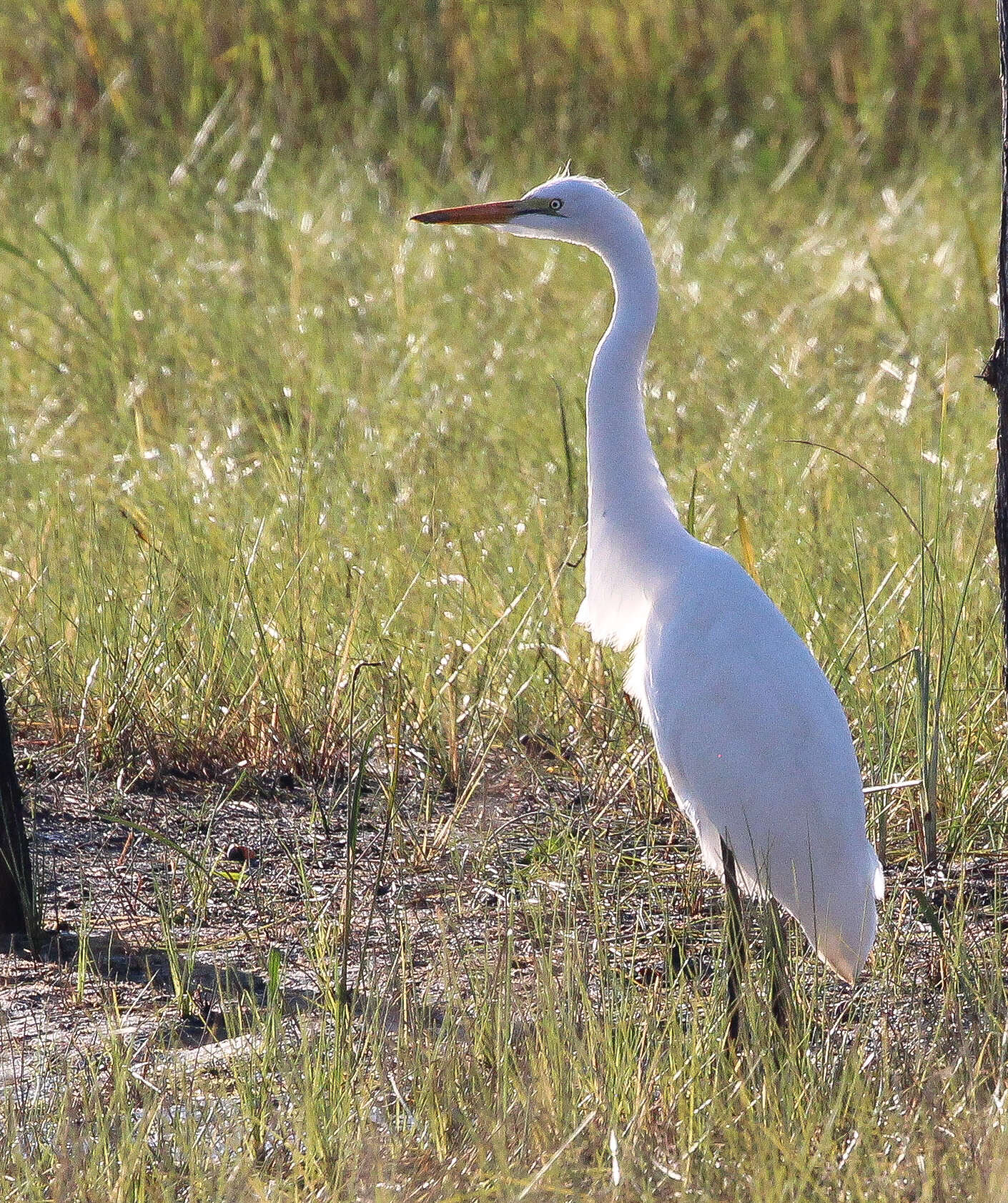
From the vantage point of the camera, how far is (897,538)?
355 centimetres

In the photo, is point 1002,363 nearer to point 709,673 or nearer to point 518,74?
point 709,673

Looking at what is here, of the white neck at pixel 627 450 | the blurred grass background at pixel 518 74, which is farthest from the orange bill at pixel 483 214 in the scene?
the blurred grass background at pixel 518 74

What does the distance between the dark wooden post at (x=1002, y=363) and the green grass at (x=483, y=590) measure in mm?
288

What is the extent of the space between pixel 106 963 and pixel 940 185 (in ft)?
16.9

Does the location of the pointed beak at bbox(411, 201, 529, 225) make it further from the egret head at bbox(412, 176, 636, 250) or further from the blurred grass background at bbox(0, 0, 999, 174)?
the blurred grass background at bbox(0, 0, 999, 174)

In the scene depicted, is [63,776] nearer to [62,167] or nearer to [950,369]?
[950,369]

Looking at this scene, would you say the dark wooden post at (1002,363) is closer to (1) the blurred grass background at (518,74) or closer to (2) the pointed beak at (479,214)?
(2) the pointed beak at (479,214)

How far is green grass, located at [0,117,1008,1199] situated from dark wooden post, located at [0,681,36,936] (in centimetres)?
40

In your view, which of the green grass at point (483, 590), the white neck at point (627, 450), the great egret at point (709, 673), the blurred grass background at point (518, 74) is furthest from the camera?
the blurred grass background at point (518, 74)

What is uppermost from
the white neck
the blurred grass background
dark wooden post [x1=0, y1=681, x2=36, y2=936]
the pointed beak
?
the blurred grass background

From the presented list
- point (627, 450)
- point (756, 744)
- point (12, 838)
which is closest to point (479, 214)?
point (627, 450)

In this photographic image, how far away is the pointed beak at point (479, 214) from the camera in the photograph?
267 centimetres

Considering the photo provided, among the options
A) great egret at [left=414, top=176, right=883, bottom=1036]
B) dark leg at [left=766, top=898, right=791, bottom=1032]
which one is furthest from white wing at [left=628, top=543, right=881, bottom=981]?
dark leg at [left=766, top=898, right=791, bottom=1032]

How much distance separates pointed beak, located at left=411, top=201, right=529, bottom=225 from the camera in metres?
2.67
